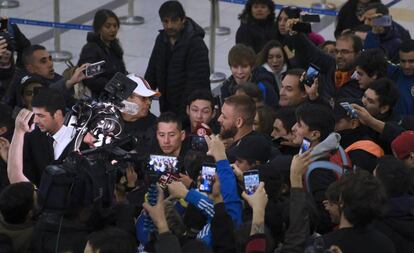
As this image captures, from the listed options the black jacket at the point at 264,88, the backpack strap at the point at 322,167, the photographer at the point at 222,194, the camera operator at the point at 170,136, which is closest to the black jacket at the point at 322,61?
the black jacket at the point at 264,88

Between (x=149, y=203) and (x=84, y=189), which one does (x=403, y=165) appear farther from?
(x=84, y=189)

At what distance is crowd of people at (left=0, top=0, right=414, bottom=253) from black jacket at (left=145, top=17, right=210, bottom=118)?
0.05 ft

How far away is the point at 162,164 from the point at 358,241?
1472mm

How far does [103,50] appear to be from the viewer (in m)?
9.96

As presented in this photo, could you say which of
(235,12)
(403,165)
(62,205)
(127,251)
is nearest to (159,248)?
(127,251)

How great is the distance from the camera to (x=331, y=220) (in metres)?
6.34

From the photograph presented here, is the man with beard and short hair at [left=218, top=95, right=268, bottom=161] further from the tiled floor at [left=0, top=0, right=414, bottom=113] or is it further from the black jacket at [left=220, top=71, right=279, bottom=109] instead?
the tiled floor at [left=0, top=0, right=414, bottom=113]

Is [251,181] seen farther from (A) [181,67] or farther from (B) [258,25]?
(B) [258,25]

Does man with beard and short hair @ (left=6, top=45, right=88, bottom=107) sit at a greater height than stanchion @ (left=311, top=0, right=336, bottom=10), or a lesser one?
greater

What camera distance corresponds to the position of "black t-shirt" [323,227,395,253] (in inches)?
223

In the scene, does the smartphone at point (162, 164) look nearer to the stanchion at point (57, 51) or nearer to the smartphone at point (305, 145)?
the smartphone at point (305, 145)

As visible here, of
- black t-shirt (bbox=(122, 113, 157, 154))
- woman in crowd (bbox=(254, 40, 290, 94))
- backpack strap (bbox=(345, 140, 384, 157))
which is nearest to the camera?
backpack strap (bbox=(345, 140, 384, 157))

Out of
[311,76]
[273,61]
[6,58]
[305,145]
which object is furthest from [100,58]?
[305,145]

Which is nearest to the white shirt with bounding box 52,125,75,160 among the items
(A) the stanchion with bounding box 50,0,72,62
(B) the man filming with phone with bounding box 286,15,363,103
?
(B) the man filming with phone with bounding box 286,15,363,103
